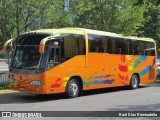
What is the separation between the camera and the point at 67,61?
640 inches

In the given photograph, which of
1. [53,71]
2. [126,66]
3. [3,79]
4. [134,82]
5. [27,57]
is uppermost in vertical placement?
[27,57]

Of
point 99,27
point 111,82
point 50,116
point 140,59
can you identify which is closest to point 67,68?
point 111,82

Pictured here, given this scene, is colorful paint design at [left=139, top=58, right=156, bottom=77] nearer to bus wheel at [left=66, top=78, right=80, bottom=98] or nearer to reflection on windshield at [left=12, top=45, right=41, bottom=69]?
bus wheel at [left=66, top=78, right=80, bottom=98]

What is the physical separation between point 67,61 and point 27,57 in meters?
1.77

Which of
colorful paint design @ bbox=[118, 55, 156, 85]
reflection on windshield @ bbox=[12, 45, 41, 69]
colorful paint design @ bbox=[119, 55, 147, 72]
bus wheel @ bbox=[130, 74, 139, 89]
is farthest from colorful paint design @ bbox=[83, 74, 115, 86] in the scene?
reflection on windshield @ bbox=[12, 45, 41, 69]

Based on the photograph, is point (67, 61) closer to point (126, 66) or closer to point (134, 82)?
point (126, 66)

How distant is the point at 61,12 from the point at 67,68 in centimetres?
791

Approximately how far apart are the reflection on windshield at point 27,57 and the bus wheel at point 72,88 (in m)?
1.96

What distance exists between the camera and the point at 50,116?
1111 cm

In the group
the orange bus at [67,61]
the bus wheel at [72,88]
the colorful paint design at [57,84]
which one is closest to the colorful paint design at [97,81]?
the orange bus at [67,61]

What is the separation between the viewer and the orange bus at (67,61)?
1525 centimetres

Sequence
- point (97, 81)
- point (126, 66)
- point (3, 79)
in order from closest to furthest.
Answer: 1. point (97, 81)
2. point (3, 79)
3. point (126, 66)

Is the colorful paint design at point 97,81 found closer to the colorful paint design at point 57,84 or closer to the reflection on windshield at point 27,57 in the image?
the colorful paint design at point 57,84

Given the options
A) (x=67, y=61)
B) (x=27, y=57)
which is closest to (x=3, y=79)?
(x=27, y=57)
